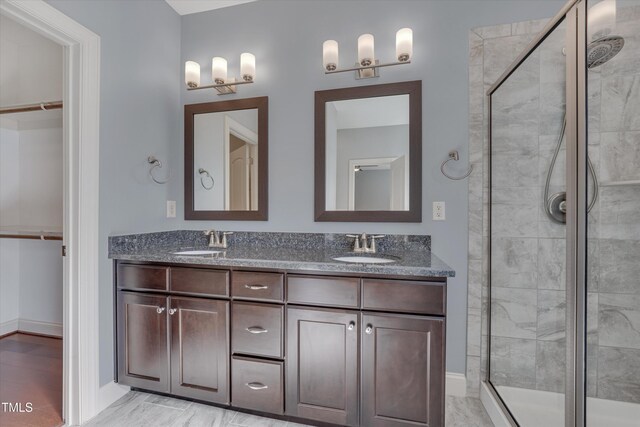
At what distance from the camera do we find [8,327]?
2598mm

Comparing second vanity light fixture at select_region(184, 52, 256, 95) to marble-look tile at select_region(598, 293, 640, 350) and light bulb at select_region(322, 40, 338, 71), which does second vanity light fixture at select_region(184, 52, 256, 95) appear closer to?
light bulb at select_region(322, 40, 338, 71)

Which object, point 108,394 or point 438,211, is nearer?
point 108,394

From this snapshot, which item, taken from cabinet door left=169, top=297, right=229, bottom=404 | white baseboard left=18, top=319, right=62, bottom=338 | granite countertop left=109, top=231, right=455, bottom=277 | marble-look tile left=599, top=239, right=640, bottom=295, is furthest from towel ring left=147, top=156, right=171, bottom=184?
marble-look tile left=599, top=239, right=640, bottom=295

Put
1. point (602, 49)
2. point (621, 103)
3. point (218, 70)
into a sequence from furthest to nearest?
point (218, 70), point (621, 103), point (602, 49)

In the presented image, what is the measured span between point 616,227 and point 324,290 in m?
1.40

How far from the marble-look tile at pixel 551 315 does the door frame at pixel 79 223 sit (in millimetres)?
2309

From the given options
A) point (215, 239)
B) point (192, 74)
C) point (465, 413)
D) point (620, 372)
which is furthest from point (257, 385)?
point (192, 74)

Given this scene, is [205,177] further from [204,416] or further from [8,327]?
[8,327]

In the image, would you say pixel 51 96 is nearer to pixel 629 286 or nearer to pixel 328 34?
pixel 328 34

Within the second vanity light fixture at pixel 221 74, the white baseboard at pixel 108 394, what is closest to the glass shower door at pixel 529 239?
the second vanity light fixture at pixel 221 74

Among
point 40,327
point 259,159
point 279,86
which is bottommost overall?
point 40,327

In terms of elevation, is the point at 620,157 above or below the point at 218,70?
below

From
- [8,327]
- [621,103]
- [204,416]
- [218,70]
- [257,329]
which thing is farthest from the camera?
[8,327]

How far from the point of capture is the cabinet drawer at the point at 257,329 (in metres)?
1.51
